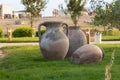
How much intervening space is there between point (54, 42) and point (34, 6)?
1986 centimetres

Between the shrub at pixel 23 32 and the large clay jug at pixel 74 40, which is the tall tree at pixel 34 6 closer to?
the shrub at pixel 23 32

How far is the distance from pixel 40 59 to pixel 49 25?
981mm

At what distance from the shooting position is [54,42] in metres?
11.5

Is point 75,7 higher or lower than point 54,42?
higher

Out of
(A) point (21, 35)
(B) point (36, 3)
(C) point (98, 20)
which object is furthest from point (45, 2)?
(C) point (98, 20)

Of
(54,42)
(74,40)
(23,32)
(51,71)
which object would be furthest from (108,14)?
(23,32)

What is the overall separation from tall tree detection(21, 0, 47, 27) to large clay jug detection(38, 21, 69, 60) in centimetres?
1904

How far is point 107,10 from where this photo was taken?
7039mm

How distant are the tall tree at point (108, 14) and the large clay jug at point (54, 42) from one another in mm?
3720

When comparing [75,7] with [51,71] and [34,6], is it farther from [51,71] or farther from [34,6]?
[51,71]

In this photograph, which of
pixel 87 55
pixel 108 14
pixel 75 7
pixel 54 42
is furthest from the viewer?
pixel 75 7

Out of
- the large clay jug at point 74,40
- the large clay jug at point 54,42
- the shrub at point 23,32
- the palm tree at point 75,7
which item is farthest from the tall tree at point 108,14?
the palm tree at point 75,7

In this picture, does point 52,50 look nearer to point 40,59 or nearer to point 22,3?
point 40,59

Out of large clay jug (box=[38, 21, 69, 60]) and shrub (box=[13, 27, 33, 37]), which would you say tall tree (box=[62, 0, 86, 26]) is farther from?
large clay jug (box=[38, 21, 69, 60])
